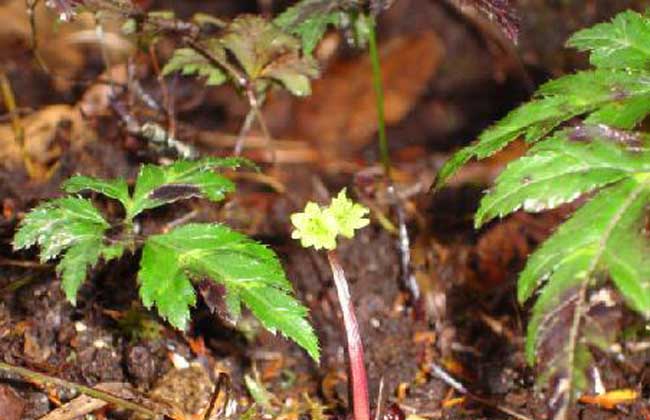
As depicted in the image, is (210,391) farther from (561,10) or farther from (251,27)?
(561,10)

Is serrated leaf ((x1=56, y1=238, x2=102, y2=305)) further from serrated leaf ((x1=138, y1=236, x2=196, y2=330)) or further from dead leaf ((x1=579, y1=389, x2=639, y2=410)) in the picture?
dead leaf ((x1=579, y1=389, x2=639, y2=410))

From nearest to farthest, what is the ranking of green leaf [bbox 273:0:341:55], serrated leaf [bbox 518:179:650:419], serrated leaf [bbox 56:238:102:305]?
1. serrated leaf [bbox 518:179:650:419]
2. serrated leaf [bbox 56:238:102:305]
3. green leaf [bbox 273:0:341:55]

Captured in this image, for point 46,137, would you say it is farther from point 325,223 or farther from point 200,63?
point 325,223

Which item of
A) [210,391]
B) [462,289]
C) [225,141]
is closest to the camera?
[210,391]

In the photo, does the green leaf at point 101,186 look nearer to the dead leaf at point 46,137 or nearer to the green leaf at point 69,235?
the green leaf at point 69,235

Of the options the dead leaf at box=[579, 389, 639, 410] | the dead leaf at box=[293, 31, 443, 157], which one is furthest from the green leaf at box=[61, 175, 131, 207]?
the dead leaf at box=[293, 31, 443, 157]

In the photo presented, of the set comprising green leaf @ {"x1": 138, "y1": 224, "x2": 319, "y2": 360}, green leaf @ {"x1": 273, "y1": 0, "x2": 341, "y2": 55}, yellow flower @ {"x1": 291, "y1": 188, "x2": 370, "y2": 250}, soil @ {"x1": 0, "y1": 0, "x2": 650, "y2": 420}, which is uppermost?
green leaf @ {"x1": 273, "y1": 0, "x2": 341, "y2": 55}

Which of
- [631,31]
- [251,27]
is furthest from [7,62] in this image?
[631,31]
